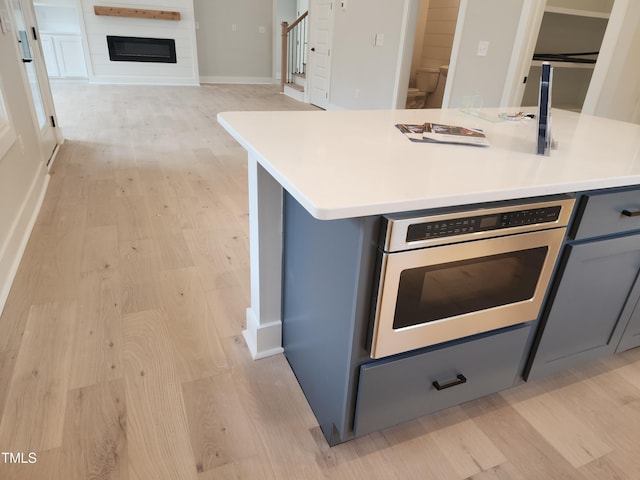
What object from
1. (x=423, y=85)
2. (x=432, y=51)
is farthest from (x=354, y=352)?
(x=432, y=51)

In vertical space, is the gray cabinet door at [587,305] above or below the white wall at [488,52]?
below

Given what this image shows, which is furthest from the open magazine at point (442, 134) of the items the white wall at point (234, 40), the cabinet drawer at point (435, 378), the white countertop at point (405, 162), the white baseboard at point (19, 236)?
the white wall at point (234, 40)

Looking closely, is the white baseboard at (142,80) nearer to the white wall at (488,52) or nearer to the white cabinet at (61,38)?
the white cabinet at (61,38)

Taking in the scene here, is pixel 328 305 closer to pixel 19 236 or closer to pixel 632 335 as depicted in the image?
pixel 632 335

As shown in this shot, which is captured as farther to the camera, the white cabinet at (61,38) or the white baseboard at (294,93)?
the white cabinet at (61,38)

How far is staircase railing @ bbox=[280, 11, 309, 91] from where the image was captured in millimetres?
7824

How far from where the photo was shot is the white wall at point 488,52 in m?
3.37

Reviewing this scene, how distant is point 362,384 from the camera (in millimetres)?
1121

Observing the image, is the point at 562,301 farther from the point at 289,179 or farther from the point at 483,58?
the point at 483,58

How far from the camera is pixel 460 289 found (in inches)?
44.7

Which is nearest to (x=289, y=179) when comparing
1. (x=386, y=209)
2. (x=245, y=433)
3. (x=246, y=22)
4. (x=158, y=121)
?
(x=386, y=209)

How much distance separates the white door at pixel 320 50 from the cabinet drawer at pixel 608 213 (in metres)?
5.75

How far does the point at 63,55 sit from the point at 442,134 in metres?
8.85

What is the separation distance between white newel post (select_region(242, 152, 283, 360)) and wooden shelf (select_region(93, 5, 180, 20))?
8012 mm
